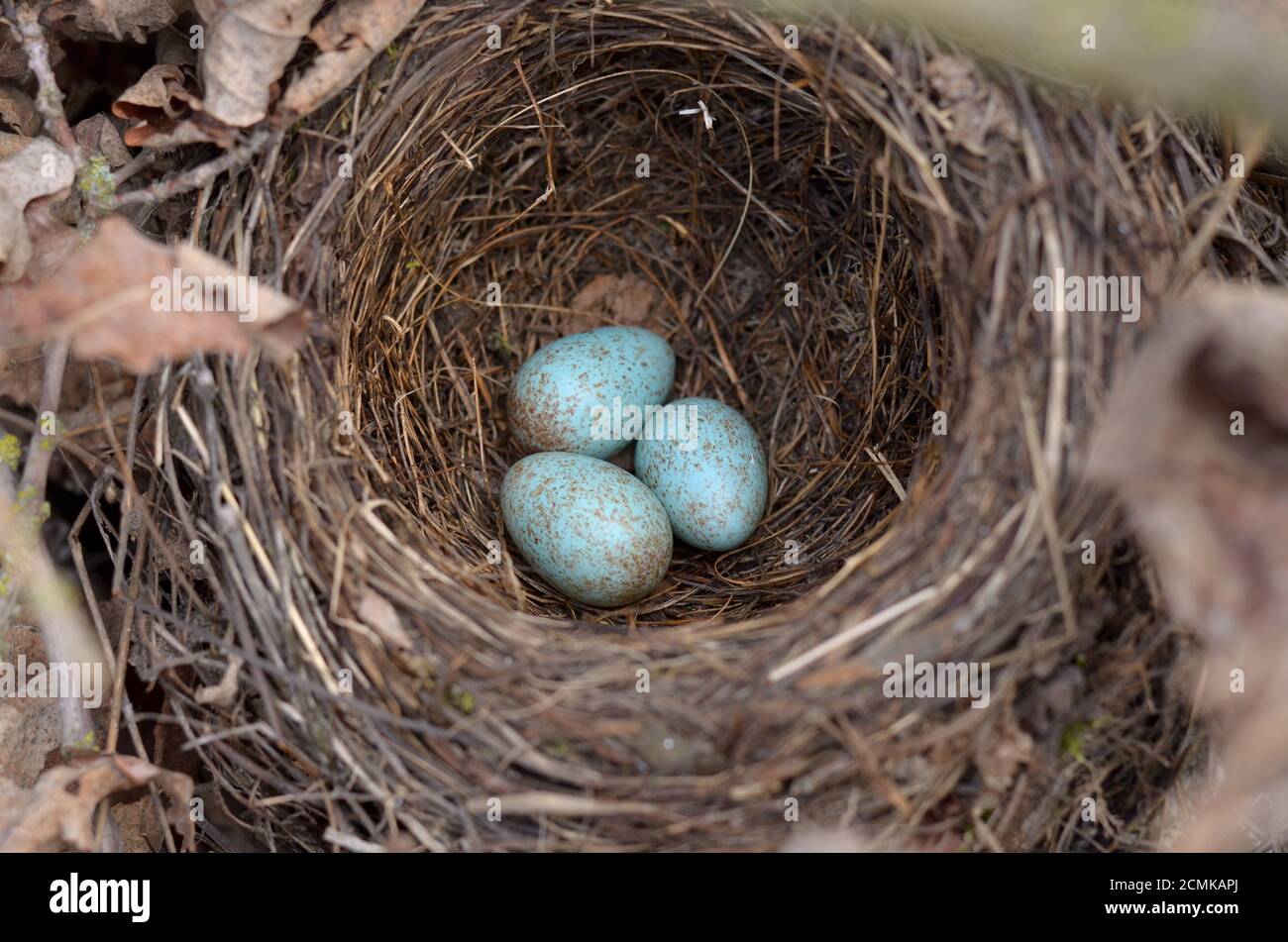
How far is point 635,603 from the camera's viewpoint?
2.74 meters

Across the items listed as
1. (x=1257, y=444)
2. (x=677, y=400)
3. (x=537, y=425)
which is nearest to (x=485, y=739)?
(x=537, y=425)

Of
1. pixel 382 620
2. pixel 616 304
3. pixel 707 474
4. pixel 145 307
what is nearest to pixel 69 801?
pixel 382 620

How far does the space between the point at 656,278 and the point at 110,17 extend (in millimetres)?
1472

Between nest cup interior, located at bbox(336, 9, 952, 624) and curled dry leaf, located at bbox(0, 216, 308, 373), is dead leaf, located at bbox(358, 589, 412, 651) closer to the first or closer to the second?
nest cup interior, located at bbox(336, 9, 952, 624)

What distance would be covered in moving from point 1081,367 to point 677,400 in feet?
3.92

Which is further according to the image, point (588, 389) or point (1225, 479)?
point (588, 389)

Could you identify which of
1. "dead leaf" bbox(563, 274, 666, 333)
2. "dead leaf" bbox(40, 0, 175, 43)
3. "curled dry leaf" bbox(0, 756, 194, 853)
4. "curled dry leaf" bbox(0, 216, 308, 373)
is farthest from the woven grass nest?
"dead leaf" bbox(563, 274, 666, 333)

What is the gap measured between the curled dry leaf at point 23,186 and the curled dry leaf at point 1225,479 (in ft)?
6.65

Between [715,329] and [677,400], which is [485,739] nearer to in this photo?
[677,400]

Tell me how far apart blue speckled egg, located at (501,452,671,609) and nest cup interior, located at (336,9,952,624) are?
0.12 m

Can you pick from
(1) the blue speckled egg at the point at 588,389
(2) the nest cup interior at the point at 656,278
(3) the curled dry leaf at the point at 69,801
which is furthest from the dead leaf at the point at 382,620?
(1) the blue speckled egg at the point at 588,389

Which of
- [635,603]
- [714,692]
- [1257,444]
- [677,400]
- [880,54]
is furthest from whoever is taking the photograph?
[677,400]

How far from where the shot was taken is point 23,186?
6.98 ft

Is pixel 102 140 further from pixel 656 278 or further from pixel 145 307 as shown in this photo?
pixel 656 278
